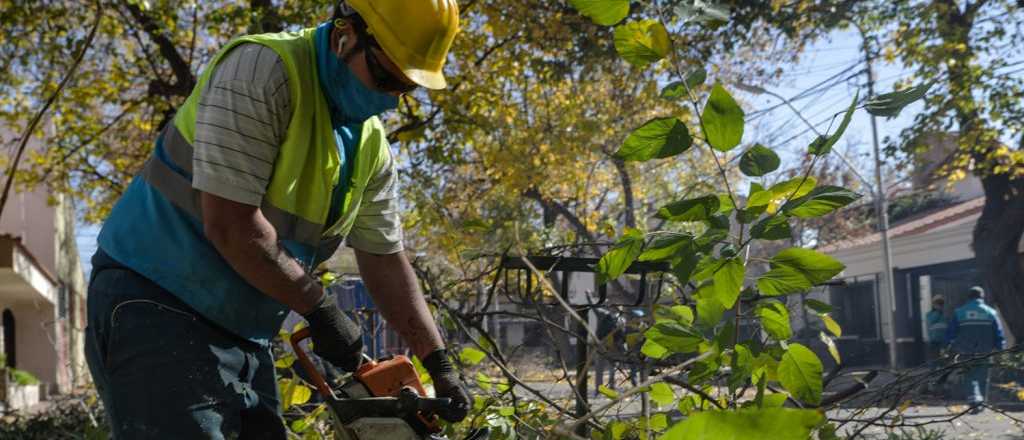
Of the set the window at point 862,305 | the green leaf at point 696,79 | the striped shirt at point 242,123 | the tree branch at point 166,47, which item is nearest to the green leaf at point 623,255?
the green leaf at point 696,79

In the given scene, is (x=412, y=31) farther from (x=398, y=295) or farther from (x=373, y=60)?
A: (x=398, y=295)

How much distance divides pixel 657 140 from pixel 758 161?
0.24 metres

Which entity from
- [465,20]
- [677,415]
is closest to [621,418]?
[677,415]

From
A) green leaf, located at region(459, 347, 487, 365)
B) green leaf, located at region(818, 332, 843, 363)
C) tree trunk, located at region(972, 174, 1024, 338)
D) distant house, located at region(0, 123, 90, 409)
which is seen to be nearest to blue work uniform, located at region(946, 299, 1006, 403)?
tree trunk, located at region(972, 174, 1024, 338)

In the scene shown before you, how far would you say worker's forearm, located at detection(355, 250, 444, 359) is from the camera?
250 cm

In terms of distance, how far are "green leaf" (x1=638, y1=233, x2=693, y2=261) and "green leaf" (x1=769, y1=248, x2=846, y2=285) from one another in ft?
0.60

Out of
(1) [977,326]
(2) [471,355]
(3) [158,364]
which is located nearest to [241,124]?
(3) [158,364]

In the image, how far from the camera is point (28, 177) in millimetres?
12125

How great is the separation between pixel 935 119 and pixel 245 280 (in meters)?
10.7

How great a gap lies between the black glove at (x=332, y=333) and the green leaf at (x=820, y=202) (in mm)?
995

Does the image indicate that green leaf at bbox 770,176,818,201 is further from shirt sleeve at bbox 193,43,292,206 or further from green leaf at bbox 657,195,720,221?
shirt sleeve at bbox 193,43,292,206

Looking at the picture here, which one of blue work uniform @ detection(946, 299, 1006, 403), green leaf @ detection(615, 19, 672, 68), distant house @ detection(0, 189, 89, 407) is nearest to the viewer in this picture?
green leaf @ detection(615, 19, 672, 68)

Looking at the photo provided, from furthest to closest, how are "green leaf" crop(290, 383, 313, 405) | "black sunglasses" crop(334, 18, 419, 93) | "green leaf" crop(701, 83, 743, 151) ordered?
"green leaf" crop(290, 383, 313, 405)
"black sunglasses" crop(334, 18, 419, 93)
"green leaf" crop(701, 83, 743, 151)

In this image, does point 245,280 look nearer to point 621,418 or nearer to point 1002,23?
point 621,418
